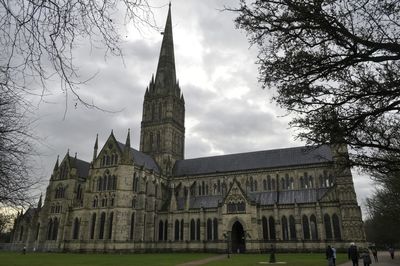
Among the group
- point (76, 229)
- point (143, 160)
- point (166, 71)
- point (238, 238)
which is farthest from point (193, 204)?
point (166, 71)

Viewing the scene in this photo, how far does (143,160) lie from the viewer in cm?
6128

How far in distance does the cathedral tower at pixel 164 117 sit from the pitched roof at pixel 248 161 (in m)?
3.71

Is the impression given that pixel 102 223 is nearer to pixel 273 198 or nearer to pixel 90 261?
pixel 90 261

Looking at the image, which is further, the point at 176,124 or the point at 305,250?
the point at 176,124

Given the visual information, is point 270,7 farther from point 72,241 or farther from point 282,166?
point 72,241

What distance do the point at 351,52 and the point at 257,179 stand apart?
51.4m

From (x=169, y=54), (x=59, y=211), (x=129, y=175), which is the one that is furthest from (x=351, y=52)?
(x=169, y=54)

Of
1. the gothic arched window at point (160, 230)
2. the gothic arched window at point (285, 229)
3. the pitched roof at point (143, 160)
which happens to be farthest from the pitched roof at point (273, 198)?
the pitched roof at point (143, 160)

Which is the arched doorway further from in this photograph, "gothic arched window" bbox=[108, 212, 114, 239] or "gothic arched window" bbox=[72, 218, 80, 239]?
"gothic arched window" bbox=[72, 218, 80, 239]

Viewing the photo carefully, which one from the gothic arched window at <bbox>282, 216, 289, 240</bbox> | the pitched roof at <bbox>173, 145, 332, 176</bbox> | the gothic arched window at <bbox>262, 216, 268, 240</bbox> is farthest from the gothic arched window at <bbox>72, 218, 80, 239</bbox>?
the gothic arched window at <bbox>282, 216, 289, 240</bbox>

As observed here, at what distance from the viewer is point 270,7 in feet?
24.7

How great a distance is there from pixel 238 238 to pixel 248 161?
15208 mm

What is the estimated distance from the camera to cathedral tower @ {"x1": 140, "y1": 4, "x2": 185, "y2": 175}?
2707 inches

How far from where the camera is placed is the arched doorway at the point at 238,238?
4966 cm
